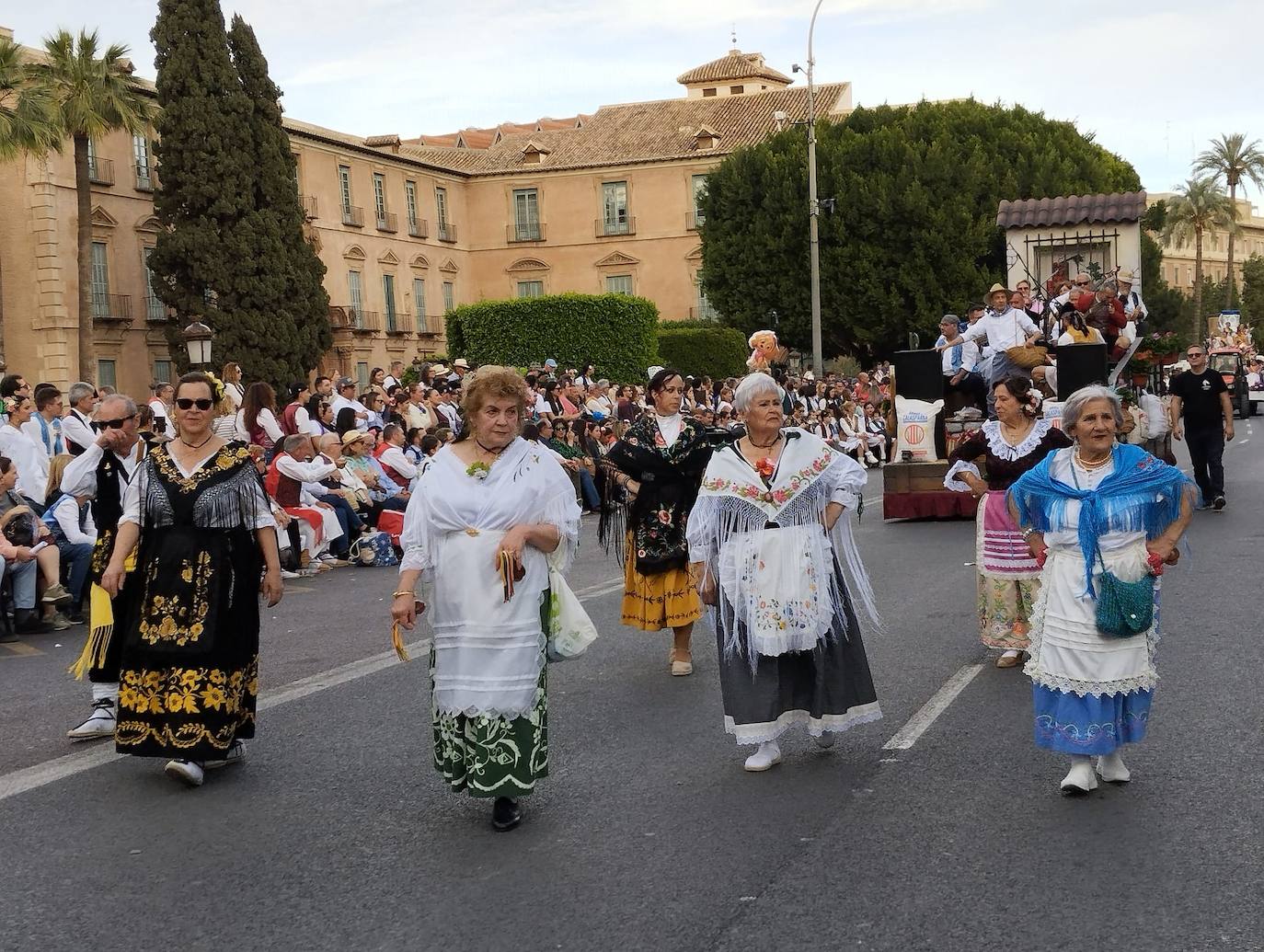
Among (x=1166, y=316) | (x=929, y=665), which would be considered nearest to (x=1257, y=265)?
(x=1166, y=316)

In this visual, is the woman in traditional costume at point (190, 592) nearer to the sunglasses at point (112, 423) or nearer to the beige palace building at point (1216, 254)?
the sunglasses at point (112, 423)

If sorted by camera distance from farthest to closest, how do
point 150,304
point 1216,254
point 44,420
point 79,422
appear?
point 1216,254 → point 150,304 → point 79,422 → point 44,420

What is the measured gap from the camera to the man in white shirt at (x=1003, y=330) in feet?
57.0

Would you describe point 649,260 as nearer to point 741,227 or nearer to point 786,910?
point 741,227

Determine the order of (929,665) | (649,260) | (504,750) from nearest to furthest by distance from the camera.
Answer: (504,750) → (929,665) → (649,260)

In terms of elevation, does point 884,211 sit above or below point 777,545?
above

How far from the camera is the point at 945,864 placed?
5.17 meters

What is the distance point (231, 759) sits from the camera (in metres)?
6.89

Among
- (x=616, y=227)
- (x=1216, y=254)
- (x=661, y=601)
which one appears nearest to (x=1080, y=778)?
(x=661, y=601)

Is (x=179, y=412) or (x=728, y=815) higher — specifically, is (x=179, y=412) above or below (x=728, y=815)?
above

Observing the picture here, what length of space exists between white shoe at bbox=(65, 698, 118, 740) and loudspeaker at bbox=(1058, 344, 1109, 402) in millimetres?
11037

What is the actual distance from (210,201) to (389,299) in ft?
56.3

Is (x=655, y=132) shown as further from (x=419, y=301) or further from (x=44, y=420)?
(x=44, y=420)

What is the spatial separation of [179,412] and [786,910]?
351cm
